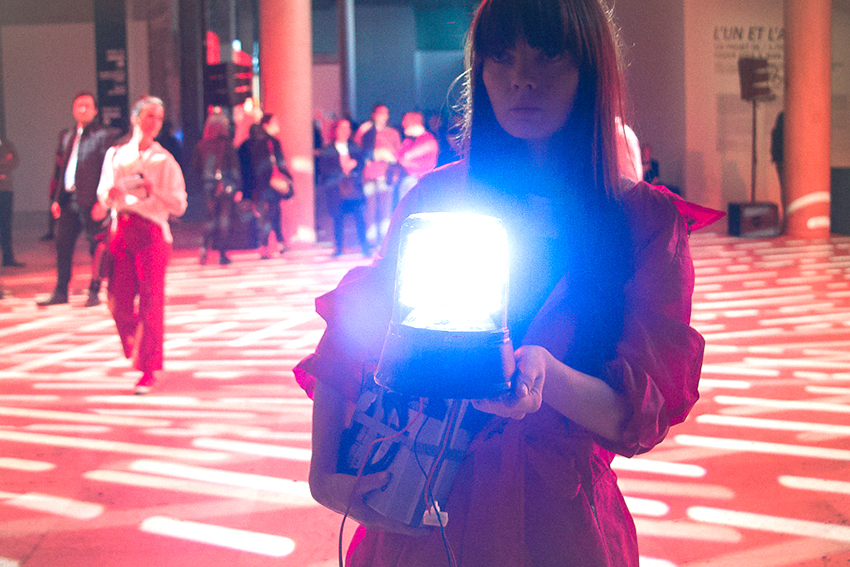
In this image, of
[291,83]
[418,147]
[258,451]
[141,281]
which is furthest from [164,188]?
[291,83]

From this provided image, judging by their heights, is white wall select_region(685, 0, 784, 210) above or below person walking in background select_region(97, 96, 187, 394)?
above

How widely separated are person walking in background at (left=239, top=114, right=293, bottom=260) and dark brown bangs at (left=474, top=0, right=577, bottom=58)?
1101cm

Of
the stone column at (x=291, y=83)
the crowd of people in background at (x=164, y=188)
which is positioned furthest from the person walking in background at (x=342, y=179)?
the stone column at (x=291, y=83)

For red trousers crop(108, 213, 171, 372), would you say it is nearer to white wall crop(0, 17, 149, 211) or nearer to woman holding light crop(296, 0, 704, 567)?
woman holding light crop(296, 0, 704, 567)

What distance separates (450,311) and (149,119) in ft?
16.0

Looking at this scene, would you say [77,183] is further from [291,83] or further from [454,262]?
[454,262]

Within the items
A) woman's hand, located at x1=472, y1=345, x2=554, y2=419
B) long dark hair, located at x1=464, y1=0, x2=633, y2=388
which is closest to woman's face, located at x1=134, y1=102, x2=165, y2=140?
long dark hair, located at x1=464, y1=0, x2=633, y2=388

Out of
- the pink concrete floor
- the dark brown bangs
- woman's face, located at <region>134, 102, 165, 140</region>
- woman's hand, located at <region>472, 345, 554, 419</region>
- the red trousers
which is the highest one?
→ woman's face, located at <region>134, 102, 165, 140</region>

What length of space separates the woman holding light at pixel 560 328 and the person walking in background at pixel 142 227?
177 inches

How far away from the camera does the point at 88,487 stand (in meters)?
3.74

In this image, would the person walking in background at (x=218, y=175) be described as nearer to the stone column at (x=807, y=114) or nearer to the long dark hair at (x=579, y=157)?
the stone column at (x=807, y=114)

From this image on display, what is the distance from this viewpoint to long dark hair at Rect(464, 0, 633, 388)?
1.17m

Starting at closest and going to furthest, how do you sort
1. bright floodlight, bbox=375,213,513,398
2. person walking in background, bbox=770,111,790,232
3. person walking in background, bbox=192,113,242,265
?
bright floodlight, bbox=375,213,513,398 < person walking in background, bbox=192,113,242,265 < person walking in background, bbox=770,111,790,232

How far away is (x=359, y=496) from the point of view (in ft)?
3.70
